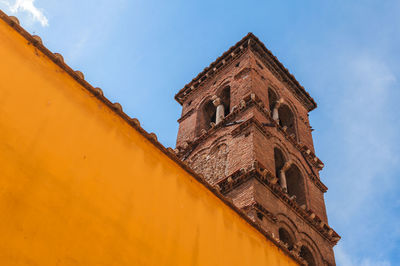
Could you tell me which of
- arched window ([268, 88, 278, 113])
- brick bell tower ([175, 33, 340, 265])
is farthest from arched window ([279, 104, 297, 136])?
arched window ([268, 88, 278, 113])

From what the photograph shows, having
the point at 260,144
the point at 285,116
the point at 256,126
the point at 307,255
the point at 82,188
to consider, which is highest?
the point at 285,116

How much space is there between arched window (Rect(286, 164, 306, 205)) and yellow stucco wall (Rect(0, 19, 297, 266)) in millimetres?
7736

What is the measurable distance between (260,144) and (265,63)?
594 centimetres

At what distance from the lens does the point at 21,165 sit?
3605 mm

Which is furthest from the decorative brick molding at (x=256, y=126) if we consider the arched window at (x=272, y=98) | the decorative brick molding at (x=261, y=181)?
the arched window at (x=272, y=98)

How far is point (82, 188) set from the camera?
397 centimetres

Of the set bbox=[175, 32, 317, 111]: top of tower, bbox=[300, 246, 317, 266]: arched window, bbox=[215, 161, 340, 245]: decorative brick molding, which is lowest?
bbox=[300, 246, 317, 266]: arched window

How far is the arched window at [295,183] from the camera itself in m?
12.8

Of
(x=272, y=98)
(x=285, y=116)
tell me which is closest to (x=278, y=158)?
(x=272, y=98)

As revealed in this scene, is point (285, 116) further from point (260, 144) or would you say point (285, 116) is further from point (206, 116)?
point (260, 144)

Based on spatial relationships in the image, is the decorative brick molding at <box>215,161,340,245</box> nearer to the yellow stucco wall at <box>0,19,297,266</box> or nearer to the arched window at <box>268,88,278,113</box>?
the yellow stucco wall at <box>0,19,297,266</box>

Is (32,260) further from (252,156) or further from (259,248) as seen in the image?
(252,156)

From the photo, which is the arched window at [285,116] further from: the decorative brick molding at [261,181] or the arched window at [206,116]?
the decorative brick molding at [261,181]

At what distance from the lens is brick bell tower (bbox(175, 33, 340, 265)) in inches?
413
